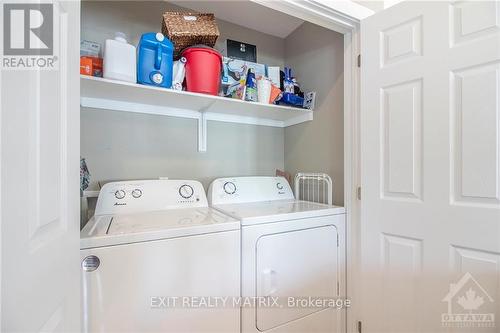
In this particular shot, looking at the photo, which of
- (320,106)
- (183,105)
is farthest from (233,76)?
(320,106)

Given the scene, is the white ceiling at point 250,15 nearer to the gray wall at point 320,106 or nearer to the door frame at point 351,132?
the gray wall at point 320,106

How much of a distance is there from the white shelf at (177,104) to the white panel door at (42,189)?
26.8 inches

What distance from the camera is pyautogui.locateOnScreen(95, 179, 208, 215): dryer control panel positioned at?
149cm

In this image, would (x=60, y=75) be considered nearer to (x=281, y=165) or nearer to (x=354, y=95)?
(x=354, y=95)

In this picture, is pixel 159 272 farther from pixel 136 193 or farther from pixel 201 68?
pixel 201 68

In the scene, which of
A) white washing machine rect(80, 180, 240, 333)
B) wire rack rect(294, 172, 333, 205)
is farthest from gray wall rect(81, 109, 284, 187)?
white washing machine rect(80, 180, 240, 333)

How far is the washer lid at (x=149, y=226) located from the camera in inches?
40.4

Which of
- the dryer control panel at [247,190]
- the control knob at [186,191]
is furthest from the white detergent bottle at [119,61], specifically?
the dryer control panel at [247,190]

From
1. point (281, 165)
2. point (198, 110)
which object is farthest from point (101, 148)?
point (281, 165)

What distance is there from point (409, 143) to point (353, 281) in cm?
99

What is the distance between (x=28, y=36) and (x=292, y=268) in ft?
4.96

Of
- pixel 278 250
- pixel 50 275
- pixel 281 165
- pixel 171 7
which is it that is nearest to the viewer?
pixel 50 275

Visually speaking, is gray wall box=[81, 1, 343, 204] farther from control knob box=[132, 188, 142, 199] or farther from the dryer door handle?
the dryer door handle

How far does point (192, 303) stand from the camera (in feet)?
3.84
